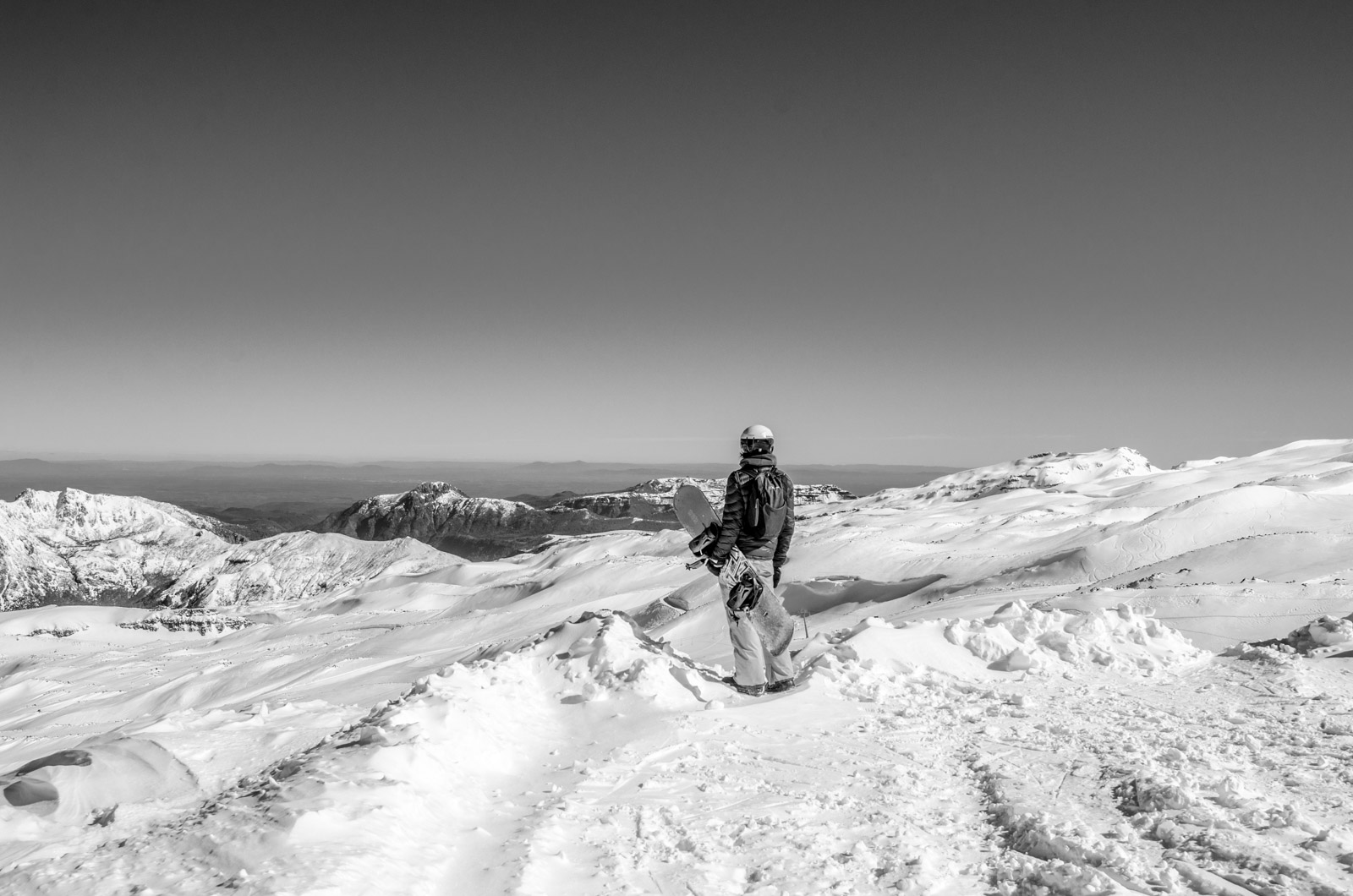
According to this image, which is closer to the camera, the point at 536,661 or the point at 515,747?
the point at 515,747

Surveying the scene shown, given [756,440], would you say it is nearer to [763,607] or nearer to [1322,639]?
[763,607]

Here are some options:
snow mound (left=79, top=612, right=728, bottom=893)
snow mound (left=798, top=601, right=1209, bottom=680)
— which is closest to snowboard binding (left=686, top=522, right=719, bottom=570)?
snow mound (left=79, top=612, right=728, bottom=893)

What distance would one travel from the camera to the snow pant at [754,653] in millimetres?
8000

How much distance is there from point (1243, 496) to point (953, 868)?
27.3 metres

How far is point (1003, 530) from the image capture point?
36906mm

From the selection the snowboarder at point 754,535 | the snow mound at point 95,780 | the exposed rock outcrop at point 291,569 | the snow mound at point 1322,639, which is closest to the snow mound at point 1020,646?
the snowboarder at point 754,535

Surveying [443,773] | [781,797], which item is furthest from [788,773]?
[443,773]

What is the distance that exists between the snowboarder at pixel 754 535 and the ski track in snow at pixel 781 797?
1.80 feet

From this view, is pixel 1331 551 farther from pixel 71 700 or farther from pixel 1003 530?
pixel 71 700

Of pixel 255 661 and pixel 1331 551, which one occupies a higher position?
pixel 1331 551

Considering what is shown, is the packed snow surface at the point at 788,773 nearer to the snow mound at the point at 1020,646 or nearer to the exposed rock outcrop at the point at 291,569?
the snow mound at the point at 1020,646

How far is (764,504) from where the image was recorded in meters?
7.97

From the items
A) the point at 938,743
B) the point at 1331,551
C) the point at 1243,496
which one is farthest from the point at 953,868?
the point at 1243,496

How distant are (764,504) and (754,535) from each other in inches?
15.3
